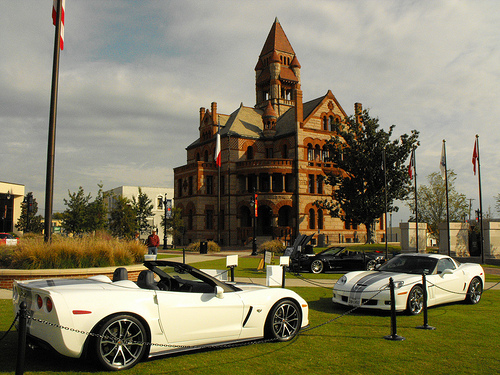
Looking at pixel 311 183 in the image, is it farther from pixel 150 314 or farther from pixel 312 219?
pixel 150 314

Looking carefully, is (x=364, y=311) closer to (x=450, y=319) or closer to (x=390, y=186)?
(x=450, y=319)

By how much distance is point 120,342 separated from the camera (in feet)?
16.3

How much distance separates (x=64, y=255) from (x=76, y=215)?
2724 cm

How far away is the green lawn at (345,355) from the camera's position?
511 cm

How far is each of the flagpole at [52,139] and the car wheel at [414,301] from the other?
954cm

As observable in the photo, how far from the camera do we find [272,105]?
55719 millimetres

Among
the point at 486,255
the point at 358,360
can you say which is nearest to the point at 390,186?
the point at 486,255

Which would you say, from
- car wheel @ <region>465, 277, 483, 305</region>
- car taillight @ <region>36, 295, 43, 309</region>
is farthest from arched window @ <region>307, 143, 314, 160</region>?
car taillight @ <region>36, 295, 43, 309</region>

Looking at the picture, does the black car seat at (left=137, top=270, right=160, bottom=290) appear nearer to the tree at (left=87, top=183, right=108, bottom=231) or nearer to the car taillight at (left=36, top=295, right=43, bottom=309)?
the car taillight at (left=36, top=295, right=43, bottom=309)

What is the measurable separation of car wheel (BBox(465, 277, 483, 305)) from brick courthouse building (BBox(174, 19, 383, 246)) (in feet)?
106

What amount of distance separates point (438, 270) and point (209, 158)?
43042 millimetres

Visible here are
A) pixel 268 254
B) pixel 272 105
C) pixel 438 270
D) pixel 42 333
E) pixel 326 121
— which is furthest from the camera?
pixel 272 105

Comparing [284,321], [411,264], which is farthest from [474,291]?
[284,321]

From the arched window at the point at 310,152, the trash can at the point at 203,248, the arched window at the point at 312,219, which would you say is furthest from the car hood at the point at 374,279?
the arched window at the point at 310,152
